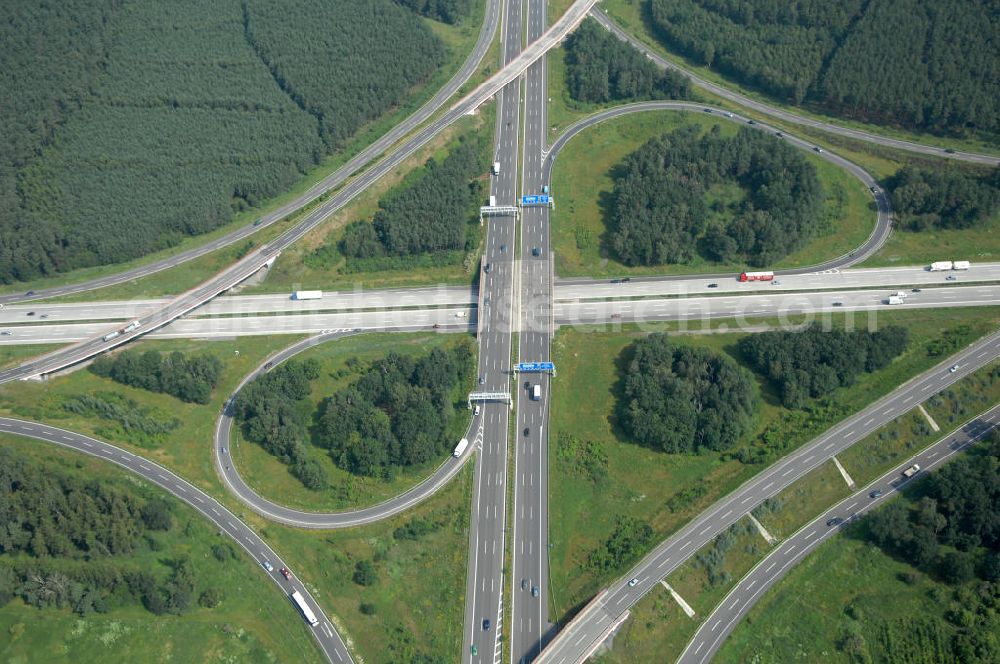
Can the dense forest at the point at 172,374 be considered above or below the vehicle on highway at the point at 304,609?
above

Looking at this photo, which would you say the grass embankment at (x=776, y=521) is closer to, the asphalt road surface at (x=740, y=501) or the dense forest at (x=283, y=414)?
the asphalt road surface at (x=740, y=501)

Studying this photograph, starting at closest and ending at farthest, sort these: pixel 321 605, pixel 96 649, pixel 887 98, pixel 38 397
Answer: pixel 96 649, pixel 321 605, pixel 38 397, pixel 887 98

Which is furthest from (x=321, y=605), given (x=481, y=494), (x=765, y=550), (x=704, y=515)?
(x=765, y=550)

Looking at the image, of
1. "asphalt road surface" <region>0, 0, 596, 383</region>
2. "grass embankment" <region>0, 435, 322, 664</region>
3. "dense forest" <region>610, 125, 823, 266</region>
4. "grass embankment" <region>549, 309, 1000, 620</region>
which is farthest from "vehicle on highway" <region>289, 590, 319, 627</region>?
"dense forest" <region>610, 125, 823, 266</region>

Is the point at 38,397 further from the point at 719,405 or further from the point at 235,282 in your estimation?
the point at 719,405

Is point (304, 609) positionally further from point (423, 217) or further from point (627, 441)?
point (423, 217)

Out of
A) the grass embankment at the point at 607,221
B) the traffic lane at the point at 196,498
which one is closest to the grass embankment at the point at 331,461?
the traffic lane at the point at 196,498
